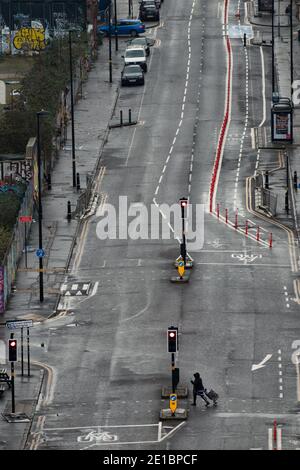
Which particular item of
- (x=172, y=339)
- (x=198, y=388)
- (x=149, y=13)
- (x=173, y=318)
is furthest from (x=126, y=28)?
(x=198, y=388)

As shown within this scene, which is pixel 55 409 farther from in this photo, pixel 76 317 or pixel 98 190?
pixel 98 190

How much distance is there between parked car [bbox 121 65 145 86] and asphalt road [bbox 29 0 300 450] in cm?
733

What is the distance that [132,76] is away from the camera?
492 feet

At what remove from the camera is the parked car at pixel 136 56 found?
506 ft

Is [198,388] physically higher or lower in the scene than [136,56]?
lower

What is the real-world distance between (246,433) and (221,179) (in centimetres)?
4691

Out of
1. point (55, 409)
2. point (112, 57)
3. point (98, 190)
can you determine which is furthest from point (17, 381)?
point (112, 57)

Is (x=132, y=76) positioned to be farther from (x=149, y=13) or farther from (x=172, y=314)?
(x=172, y=314)

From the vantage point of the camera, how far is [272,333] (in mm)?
91500

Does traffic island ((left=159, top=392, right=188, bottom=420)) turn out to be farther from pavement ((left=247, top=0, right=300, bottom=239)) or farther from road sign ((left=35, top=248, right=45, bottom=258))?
pavement ((left=247, top=0, right=300, bottom=239))

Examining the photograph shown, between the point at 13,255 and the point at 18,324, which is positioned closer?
the point at 18,324

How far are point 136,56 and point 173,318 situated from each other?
63037mm

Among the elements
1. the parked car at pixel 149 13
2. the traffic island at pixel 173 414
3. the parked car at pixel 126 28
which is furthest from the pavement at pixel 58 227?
the parked car at pixel 149 13
